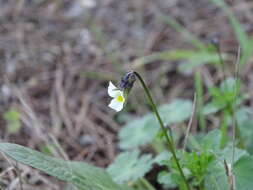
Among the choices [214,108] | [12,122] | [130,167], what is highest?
[12,122]

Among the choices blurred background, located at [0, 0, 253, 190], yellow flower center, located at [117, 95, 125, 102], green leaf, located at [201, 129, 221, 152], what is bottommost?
green leaf, located at [201, 129, 221, 152]

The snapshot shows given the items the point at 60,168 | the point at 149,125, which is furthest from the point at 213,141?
the point at 149,125

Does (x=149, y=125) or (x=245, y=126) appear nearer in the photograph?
(x=245, y=126)

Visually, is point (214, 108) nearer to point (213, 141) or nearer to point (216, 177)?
point (213, 141)

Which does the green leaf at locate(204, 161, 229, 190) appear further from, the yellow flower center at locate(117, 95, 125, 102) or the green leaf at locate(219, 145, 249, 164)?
the yellow flower center at locate(117, 95, 125, 102)

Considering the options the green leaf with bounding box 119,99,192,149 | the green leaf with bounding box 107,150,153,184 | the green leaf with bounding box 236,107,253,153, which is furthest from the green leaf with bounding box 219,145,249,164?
the green leaf with bounding box 119,99,192,149

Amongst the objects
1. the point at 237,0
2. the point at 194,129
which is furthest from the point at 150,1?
the point at 194,129

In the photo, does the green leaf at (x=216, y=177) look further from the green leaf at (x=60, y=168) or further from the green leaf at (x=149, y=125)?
the green leaf at (x=149, y=125)
